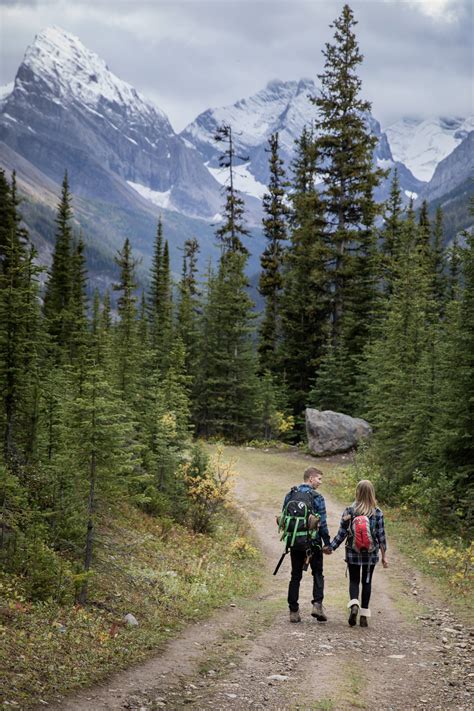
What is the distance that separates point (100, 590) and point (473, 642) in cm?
553

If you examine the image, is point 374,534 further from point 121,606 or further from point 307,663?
point 121,606

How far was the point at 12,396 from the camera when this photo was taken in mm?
10656

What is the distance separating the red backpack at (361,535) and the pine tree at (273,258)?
93.1 ft

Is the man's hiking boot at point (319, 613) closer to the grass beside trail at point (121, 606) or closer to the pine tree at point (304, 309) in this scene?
the grass beside trail at point (121, 606)

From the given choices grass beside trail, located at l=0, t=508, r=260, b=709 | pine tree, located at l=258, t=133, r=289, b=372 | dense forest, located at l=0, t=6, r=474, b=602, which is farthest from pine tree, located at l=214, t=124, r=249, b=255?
grass beside trail, located at l=0, t=508, r=260, b=709

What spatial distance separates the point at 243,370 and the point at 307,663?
1047 inches

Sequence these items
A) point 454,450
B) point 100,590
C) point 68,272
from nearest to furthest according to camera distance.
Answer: point 100,590, point 454,450, point 68,272

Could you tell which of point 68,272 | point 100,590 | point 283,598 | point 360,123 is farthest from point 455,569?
point 68,272

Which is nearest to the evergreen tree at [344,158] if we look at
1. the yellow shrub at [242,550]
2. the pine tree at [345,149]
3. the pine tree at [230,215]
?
the pine tree at [345,149]

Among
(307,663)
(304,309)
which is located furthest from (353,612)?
(304,309)

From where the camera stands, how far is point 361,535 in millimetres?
8844

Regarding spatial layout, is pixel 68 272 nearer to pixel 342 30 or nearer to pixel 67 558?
pixel 342 30

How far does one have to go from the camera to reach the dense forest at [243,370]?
9.54 metres

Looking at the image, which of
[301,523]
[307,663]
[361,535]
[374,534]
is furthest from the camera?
[374,534]
